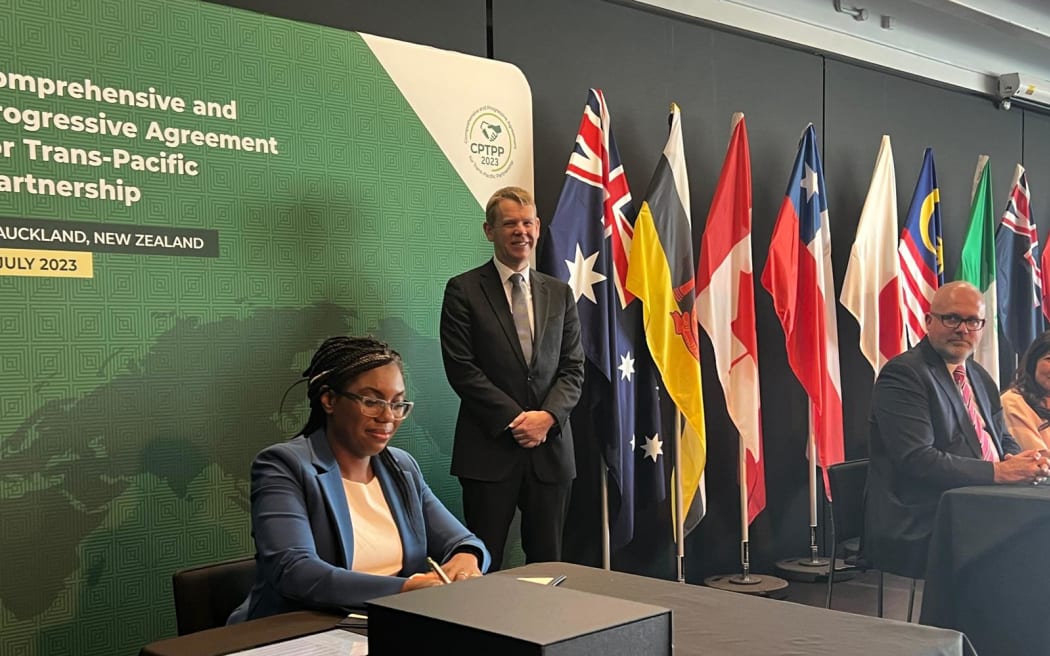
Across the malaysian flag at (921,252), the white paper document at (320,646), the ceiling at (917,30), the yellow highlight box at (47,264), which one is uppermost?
the ceiling at (917,30)

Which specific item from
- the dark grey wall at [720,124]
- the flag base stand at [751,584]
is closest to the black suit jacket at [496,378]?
the dark grey wall at [720,124]

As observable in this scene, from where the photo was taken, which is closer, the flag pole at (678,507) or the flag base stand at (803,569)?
the flag pole at (678,507)

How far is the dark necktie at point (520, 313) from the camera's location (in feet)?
13.0

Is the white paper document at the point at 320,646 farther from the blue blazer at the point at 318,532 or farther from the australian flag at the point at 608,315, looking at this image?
the australian flag at the point at 608,315

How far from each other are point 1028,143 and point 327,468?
22.8 feet

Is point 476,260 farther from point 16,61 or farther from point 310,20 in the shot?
point 16,61

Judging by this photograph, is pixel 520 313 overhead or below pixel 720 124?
below

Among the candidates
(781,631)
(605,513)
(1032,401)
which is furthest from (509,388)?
(781,631)

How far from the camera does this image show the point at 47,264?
10.7ft

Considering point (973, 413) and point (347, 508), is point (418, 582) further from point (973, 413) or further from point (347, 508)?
point (973, 413)

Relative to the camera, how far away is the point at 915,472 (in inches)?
144

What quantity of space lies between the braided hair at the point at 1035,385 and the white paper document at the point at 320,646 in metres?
3.47

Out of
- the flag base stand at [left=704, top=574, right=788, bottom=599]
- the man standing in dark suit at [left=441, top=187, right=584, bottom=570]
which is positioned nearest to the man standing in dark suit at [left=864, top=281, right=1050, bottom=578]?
the man standing in dark suit at [left=441, top=187, right=584, bottom=570]

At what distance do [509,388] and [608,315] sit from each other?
2.84ft
